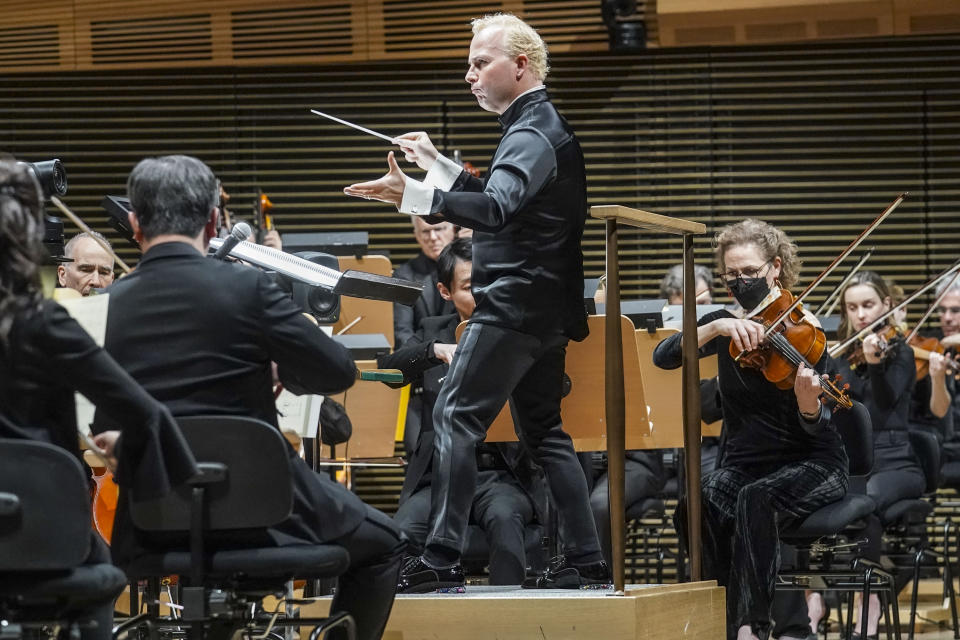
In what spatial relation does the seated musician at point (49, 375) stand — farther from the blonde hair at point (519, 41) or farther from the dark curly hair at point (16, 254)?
the blonde hair at point (519, 41)

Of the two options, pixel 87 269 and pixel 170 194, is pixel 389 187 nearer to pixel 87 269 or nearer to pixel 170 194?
pixel 170 194

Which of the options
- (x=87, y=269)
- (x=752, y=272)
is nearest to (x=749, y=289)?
(x=752, y=272)

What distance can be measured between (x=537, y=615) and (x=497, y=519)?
0.93m

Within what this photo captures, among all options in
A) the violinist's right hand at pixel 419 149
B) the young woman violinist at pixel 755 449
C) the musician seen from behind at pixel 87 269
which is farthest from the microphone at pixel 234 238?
the musician seen from behind at pixel 87 269

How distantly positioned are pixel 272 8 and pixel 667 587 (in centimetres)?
453

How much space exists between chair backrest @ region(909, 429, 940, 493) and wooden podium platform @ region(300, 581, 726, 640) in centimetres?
252

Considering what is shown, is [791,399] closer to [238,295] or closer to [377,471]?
[238,295]

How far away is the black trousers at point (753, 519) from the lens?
374 cm

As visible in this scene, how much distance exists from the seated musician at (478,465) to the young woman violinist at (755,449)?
0.55 m

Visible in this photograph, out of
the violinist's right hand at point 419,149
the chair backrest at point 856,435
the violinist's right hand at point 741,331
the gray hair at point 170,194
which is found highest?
the violinist's right hand at point 419,149

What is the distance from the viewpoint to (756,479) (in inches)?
156

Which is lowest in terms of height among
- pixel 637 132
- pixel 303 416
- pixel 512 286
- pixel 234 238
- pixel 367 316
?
pixel 303 416

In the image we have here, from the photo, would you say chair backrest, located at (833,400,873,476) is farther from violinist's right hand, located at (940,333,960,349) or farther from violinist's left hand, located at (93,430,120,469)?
violinist's left hand, located at (93,430,120,469)

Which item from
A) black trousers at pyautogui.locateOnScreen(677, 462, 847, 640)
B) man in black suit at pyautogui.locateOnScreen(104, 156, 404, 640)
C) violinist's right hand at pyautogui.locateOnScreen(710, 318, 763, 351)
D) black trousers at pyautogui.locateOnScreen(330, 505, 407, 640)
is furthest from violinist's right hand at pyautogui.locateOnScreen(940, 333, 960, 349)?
man in black suit at pyautogui.locateOnScreen(104, 156, 404, 640)
